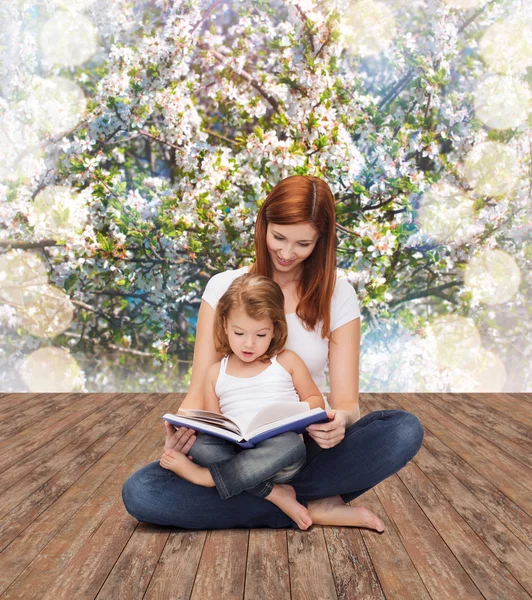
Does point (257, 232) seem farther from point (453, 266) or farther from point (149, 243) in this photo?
point (453, 266)

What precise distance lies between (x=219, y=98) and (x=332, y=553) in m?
3.33

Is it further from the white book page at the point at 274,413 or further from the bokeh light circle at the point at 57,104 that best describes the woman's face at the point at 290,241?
the bokeh light circle at the point at 57,104

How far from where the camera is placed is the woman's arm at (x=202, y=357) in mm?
2115

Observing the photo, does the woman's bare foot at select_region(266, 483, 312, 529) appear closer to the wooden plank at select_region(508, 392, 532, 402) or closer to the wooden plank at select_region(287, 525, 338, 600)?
the wooden plank at select_region(287, 525, 338, 600)

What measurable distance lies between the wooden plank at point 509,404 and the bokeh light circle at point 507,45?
204 cm

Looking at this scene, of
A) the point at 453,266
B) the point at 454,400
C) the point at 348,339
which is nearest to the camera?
the point at 348,339

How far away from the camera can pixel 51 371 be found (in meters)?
4.70

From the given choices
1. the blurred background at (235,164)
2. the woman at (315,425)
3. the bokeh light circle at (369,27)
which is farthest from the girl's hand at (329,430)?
the bokeh light circle at (369,27)

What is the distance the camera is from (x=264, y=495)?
195cm

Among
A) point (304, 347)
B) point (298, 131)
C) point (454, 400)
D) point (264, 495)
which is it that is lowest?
point (454, 400)

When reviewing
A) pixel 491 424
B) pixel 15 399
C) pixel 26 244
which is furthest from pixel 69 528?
pixel 26 244

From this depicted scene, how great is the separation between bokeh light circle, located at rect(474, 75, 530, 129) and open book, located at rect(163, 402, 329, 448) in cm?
341

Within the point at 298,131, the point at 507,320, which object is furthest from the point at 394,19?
the point at 507,320

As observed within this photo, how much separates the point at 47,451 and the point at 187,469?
1212 mm
